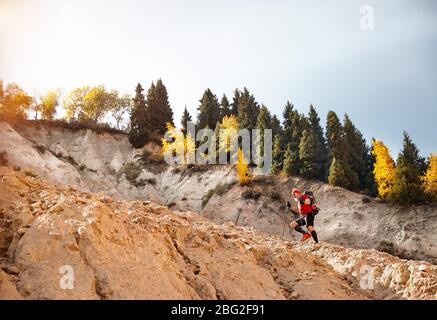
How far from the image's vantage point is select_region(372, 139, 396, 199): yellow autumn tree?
1487 inches

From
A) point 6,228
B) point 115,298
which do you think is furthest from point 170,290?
point 6,228

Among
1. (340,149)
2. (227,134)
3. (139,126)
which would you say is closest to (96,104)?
(139,126)

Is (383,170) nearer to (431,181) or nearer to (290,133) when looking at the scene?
(431,181)


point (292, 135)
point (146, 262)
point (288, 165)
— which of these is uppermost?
point (292, 135)

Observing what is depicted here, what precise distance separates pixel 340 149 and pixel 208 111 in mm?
26001

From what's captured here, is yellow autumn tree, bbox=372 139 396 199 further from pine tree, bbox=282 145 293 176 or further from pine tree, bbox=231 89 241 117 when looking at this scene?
pine tree, bbox=231 89 241 117

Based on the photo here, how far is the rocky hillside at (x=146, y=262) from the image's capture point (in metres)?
8.20

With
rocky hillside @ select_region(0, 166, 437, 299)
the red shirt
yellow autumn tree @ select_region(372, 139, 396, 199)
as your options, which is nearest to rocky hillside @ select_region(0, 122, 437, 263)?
yellow autumn tree @ select_region(372, 139, 396, 199)

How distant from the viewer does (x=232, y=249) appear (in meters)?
11.7

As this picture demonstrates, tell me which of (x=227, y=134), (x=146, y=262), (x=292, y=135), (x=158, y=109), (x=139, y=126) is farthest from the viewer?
(x=158, y=109)

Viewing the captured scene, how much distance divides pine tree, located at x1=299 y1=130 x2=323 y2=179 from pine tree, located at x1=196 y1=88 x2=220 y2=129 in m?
20.1

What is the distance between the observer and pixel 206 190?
142 feet

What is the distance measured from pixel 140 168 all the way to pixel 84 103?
66.2ft

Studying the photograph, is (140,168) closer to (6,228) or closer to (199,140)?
(199,140)
